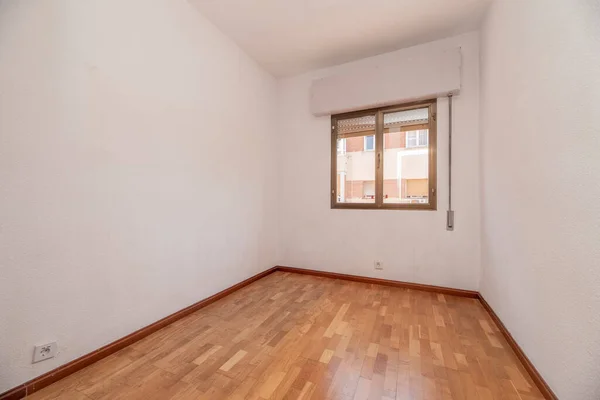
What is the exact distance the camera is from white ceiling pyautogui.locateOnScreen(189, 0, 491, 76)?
2369 millimetres

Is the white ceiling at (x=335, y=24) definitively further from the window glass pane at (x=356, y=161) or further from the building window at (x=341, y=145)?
the building window at (x=341, y=145)

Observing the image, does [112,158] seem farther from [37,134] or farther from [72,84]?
[72,84]

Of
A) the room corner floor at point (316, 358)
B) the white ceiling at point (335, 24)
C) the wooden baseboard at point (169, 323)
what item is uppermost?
the white ceiling at point (335, 24)

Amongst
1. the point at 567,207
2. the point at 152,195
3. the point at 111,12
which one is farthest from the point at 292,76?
the point at 567,207

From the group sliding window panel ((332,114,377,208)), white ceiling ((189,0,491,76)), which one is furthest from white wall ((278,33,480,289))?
white ceiling ((189,0,491,76))

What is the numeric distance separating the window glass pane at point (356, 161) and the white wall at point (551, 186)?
58.5 inches

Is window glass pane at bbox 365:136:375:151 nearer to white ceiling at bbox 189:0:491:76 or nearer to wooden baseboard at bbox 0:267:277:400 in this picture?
white ceiling at bbox 189:0:491:76

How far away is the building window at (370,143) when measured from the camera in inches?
132

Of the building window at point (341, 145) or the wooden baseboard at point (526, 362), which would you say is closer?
the wooden baseboard at point (526, 362)

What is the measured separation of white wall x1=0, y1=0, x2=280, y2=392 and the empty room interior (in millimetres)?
13

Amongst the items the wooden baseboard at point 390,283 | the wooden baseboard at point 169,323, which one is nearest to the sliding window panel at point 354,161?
the wooden baseboard at point 390,283

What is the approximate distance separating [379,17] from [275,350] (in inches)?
131

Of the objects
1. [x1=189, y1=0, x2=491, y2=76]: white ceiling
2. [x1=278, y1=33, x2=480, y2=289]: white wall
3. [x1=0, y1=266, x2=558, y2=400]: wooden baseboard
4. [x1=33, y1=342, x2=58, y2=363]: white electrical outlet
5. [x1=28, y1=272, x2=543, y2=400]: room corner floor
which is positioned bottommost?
[x1=28, y1=272, x2=543, y2=400]: room corner floor

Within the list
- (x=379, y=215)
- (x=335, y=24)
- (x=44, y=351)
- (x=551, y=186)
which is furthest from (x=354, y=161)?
(x=44, y=351)
